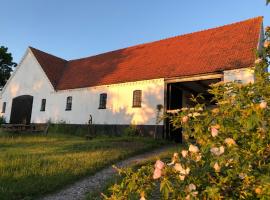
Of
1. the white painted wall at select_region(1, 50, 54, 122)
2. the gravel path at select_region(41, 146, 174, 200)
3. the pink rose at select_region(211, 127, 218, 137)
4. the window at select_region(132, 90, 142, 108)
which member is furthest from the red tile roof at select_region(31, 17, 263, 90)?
the pink rose at select_region(211, 127, 218, 137)

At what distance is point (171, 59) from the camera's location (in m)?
21.0

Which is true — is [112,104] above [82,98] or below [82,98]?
below

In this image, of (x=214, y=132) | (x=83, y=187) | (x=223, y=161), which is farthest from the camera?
(x=83, y=187)

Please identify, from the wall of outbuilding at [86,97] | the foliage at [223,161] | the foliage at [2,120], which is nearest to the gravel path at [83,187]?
the foliage at [223,161]

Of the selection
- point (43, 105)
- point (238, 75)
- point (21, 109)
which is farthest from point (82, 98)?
point (238, 75)

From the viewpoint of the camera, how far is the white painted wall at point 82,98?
66.3 ft

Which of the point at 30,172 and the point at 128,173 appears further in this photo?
the point at 30,172

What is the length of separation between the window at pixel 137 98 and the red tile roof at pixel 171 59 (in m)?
0.91

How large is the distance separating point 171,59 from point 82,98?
26.3ft

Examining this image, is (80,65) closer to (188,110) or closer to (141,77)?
(141,77)

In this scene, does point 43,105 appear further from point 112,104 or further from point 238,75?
point 238,75

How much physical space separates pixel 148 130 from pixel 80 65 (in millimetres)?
12598

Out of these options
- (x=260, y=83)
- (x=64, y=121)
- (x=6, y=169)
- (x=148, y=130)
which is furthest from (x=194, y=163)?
(x=64, y=121)

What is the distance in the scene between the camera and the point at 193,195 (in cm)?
258
